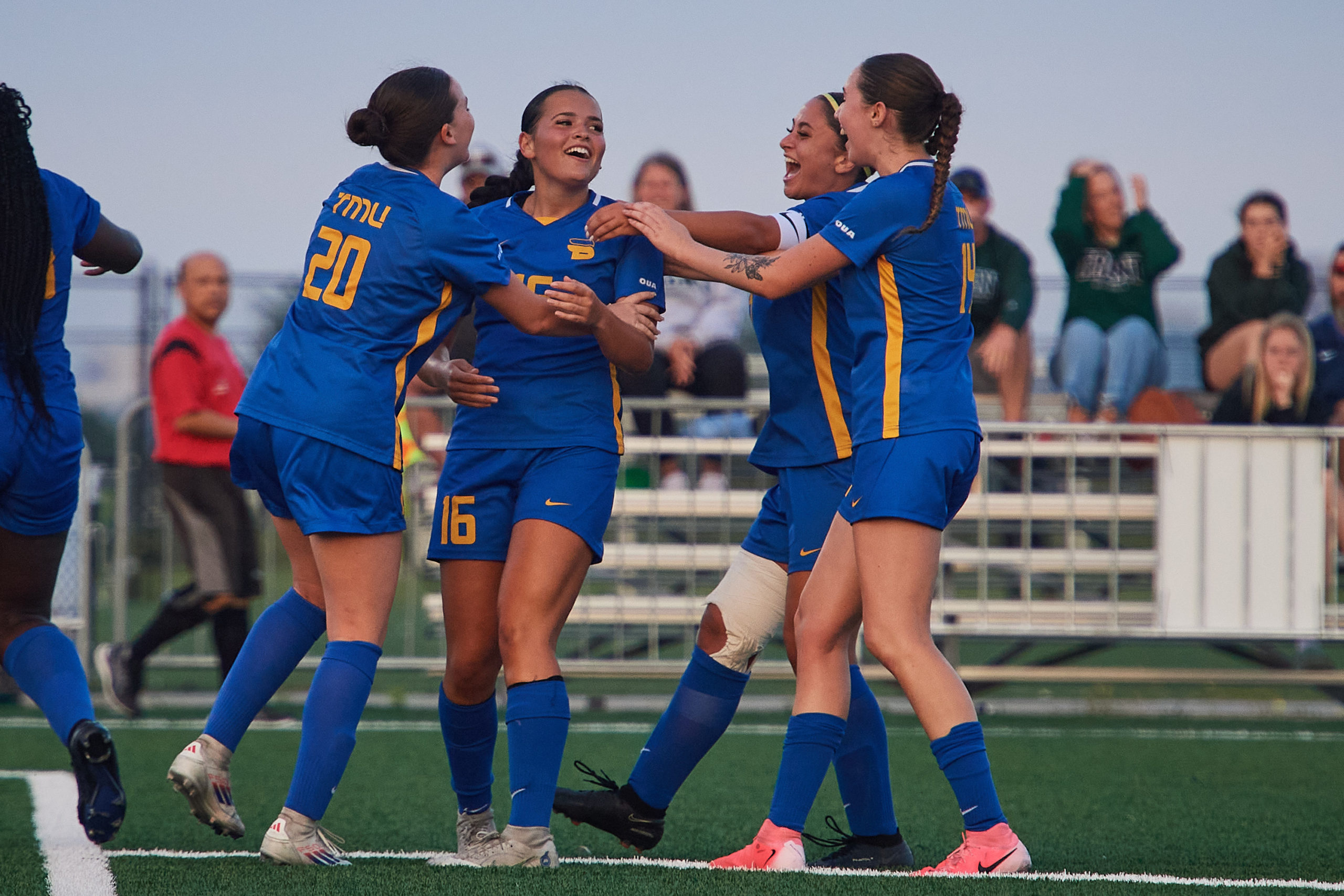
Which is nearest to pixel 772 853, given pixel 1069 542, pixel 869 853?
pixel 869 853

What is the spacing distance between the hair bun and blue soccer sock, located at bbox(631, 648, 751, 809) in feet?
5.30

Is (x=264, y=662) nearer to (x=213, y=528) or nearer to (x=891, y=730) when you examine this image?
(x=213, y=528)

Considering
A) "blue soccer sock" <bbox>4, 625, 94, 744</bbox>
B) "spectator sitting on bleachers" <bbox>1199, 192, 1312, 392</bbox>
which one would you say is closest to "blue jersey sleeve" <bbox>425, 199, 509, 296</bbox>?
"blue soccer sock" <bbox>4, 625, 94, 744</bbox>

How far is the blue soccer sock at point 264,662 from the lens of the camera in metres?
3.75

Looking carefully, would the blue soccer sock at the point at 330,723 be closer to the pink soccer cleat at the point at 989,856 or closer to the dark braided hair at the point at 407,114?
the dark braided hair at the point at 407,114

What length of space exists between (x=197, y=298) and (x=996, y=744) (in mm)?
4535

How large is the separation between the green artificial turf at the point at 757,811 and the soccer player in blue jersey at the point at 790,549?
0.23 m

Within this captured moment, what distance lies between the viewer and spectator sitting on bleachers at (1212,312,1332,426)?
8148 millimetres

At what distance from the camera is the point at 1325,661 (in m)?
8.41

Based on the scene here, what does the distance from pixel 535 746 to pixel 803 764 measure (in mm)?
678

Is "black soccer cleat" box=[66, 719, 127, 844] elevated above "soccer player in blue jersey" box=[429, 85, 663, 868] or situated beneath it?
situated beneath

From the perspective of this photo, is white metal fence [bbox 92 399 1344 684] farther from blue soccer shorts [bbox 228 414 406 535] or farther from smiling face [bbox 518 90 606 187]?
blue soccer shorts [bbox 228 414 406 535]

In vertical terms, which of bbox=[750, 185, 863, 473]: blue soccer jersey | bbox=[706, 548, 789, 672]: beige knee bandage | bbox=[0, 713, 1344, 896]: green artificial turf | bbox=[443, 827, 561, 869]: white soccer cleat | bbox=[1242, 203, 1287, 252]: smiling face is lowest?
bbox=[0, 713, 1344, 896]: green artificial turf

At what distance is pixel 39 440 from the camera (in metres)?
3.88
